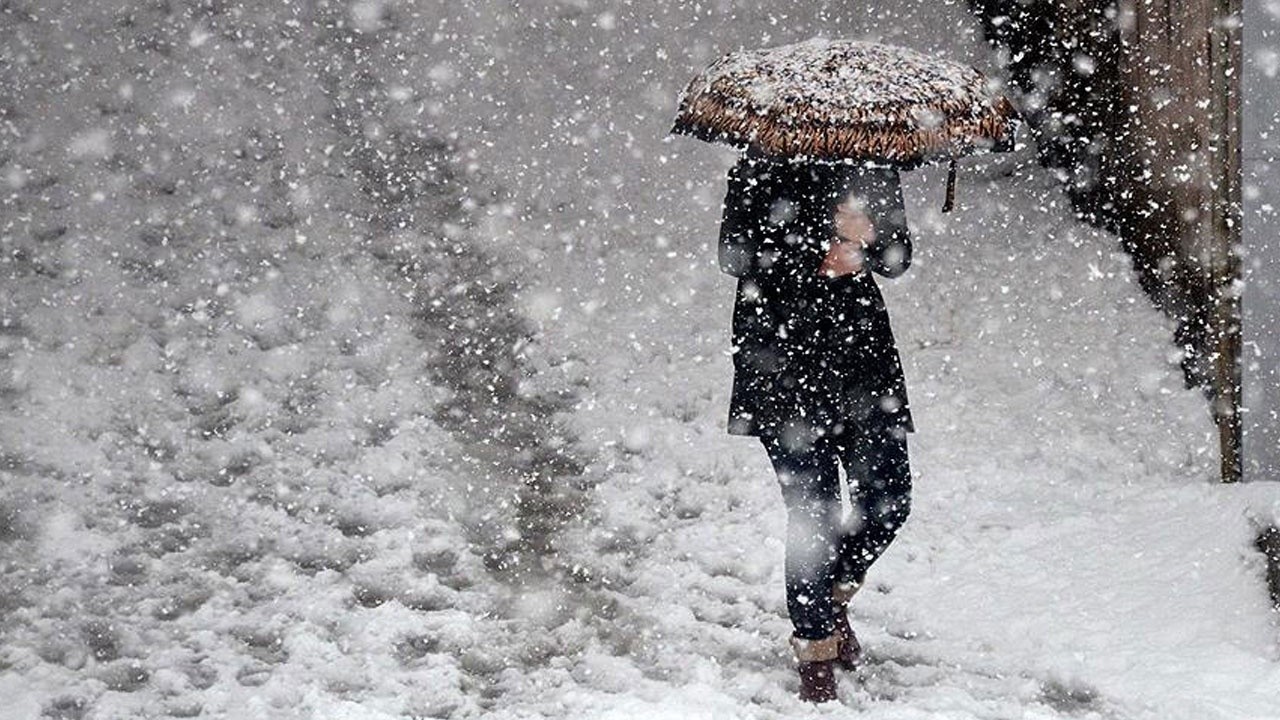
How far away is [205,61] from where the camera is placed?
11.1 m

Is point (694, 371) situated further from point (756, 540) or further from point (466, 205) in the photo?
point (466, 205)

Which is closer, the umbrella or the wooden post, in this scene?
the umbrella

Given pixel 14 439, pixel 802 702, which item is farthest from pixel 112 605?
pixel 802 702

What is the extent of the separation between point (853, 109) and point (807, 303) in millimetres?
601

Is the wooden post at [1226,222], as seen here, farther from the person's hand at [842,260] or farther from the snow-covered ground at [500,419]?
the person's hand at [842,260]

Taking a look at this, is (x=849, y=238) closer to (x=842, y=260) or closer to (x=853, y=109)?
(x=842, y=260)

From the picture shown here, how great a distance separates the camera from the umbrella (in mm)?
4031

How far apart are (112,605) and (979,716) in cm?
323

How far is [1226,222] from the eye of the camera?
Result: 632 centimetres

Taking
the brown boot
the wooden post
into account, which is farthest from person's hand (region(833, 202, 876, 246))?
the wooden post

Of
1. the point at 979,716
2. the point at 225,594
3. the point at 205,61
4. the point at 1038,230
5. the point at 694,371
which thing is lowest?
the point at 979,716

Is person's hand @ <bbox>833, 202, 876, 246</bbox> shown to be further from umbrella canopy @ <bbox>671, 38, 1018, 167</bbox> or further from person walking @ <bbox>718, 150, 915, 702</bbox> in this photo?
umbrella canopy @ <bbox>671, 38, 1018, 167</bbox>

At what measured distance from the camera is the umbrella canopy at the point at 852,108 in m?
4.03

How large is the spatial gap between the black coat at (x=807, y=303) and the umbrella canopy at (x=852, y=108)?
19 centimetres
